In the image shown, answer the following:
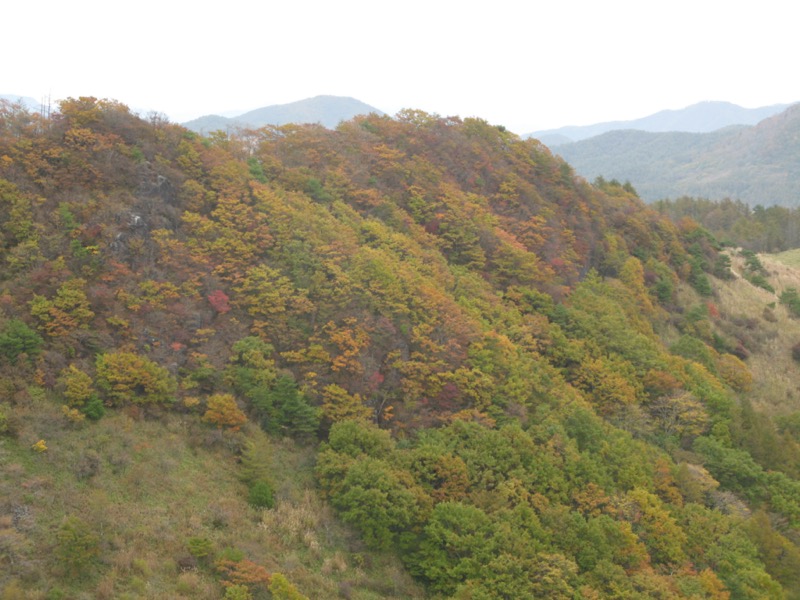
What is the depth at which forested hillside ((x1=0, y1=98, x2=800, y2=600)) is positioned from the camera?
15609mm

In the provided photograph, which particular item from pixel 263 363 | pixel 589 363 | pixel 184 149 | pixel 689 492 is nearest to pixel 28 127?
pixel 184 149

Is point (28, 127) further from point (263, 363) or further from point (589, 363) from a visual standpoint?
point (589, 363)

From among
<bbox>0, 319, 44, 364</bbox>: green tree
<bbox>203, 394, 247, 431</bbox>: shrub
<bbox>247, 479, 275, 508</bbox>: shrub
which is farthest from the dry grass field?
<bbox>0, 319, 44, 364</bbox>: green tree

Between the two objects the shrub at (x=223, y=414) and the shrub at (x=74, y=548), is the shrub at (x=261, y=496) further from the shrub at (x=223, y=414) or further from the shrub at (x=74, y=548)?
the shrub at (x=74, y=548)

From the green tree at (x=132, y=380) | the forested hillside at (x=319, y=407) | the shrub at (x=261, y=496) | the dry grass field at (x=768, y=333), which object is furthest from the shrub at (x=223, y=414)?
the dry grass field at (x=768, y=333)

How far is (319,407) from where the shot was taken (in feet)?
68.2

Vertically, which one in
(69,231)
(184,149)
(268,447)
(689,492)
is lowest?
(689,492)

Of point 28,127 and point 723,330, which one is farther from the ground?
point 28,127

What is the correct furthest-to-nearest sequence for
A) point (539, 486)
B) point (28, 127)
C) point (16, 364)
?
1. point (28, 127)
2. point (539, 486)
3. point (16, 364)

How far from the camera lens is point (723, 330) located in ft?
139

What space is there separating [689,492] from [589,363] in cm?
792

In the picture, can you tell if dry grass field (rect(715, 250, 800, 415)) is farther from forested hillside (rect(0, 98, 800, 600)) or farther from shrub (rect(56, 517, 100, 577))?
shrub (rect(56, 517, 100, 577))

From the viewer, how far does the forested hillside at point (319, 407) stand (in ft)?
51.2

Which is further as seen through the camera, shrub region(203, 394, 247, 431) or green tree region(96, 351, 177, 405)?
shrub region(203, 394, 247, 431)
